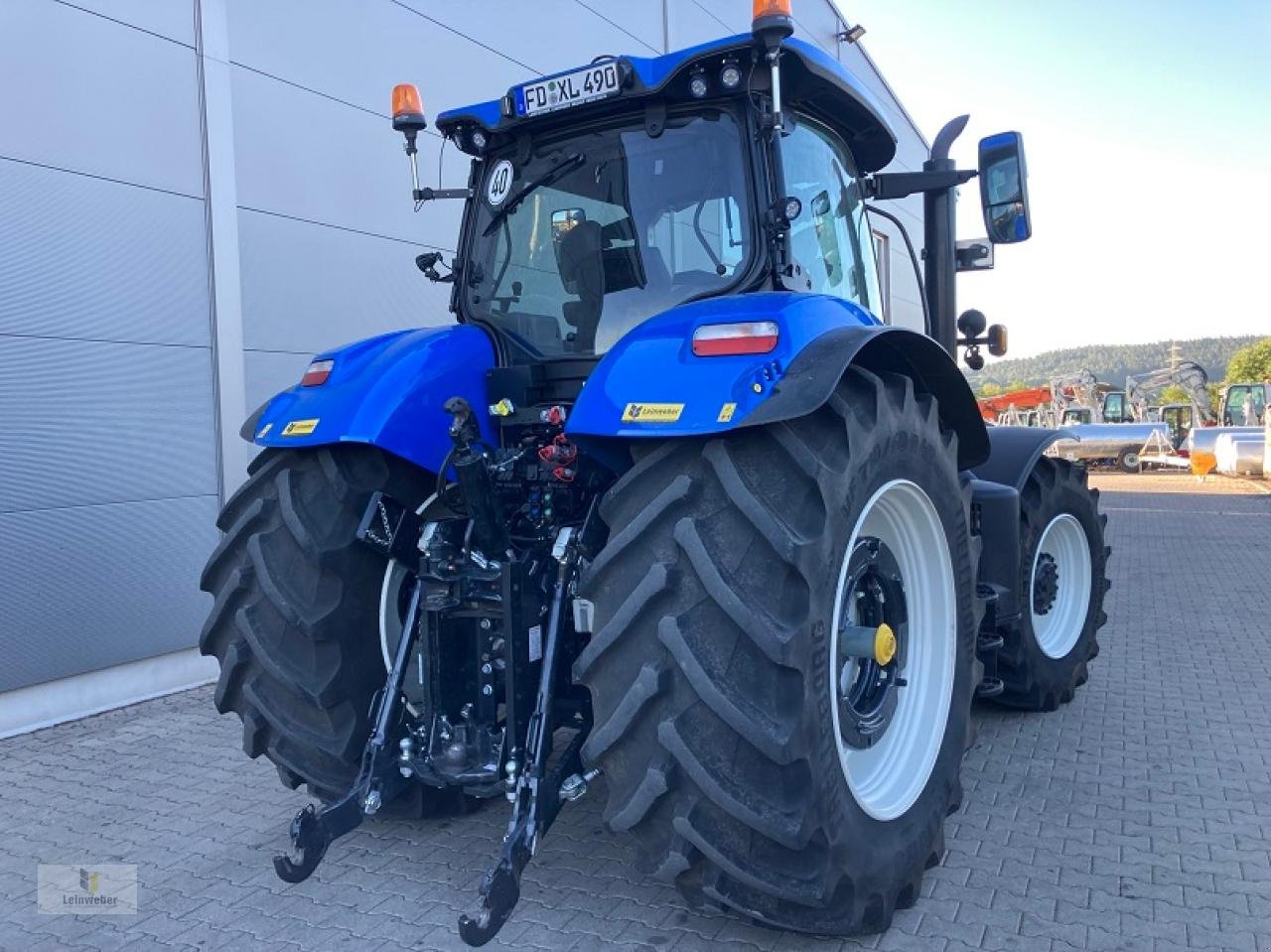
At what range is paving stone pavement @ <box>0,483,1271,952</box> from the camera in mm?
2824

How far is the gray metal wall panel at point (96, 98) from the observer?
16.4 ft

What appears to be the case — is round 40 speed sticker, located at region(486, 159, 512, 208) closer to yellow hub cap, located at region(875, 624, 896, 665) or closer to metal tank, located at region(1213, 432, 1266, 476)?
yellow hub cap, located at region(875, 624, 896, 665)

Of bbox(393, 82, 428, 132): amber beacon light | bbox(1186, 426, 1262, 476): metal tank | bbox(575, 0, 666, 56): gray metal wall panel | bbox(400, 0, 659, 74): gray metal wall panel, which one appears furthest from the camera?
bbox(1186, 426, 1262, 476): metal tank

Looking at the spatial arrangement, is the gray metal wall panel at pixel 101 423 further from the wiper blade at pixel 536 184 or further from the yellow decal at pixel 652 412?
the yellow decal at pixel 652 412

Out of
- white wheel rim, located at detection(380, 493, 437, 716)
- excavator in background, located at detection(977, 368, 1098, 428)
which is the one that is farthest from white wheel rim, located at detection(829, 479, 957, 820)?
excavator in background, located at detection(977, 368, 1098, 428)

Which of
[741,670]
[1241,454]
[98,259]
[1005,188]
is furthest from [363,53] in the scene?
[1241,454]

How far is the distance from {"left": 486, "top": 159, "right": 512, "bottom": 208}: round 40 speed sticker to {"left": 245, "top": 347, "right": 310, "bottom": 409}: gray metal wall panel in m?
3.01

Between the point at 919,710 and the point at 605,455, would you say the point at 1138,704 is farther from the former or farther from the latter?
the point at 605,455

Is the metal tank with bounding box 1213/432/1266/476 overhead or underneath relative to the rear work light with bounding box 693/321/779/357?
underneath

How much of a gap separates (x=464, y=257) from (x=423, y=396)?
79 centimetres

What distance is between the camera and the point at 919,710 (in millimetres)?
3248

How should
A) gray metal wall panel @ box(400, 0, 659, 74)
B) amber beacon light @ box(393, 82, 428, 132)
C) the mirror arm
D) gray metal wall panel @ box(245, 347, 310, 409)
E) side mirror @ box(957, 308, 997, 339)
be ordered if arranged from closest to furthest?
1. amber beacon light @ box(393, 82, 428, 132)
2. the mirror arm
3. side mirror @ box(957, 308, 997, 339)
4. gray metal wall panel @ box(245, 347, 310, 409)
5. gray metal wall panel @ box(400, 0, 659, 74)

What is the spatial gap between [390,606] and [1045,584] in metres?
3.43

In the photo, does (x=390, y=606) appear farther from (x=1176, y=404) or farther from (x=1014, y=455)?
(x=1176, y=404)
